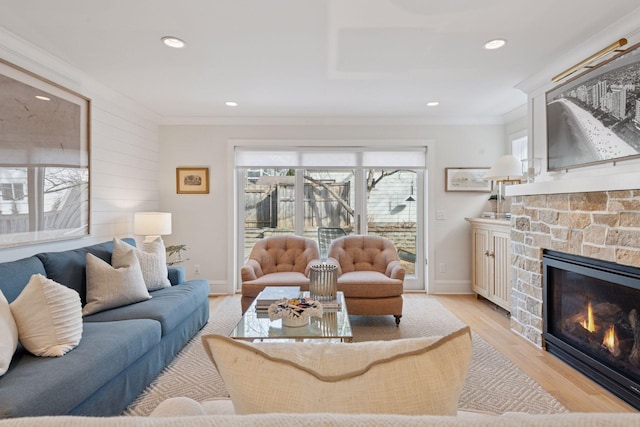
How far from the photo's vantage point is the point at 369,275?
379 centimetres

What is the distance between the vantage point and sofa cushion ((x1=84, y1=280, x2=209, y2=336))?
251cm

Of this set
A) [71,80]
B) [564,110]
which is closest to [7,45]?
[71,80]

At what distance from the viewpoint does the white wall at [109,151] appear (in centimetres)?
277

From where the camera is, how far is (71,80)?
3193 mm

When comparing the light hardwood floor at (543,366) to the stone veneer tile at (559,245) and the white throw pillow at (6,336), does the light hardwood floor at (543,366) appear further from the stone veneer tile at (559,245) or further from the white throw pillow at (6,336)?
the white throw pillow at (6,336)

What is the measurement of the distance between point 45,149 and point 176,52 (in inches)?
50.1

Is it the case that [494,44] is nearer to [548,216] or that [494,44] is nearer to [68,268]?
[548,216]

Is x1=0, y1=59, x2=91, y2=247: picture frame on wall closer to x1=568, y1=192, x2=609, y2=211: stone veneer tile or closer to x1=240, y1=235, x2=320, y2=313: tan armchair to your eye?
x1=240, y1=235, x2=320, y2=313: tan armchair

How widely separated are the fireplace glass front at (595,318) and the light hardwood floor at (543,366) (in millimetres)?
76

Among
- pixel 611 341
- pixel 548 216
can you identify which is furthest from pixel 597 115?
pixel 611 341

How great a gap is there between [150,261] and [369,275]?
2085mm

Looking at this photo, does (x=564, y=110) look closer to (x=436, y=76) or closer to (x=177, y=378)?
(x=436, y=76)

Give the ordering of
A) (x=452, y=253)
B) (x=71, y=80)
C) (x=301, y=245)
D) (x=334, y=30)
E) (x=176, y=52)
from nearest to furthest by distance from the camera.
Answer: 1. (x=334, y=30)
2. (x=176, y=52)
3. (x=71, y=80)
4. (x=301, y=245)
5. (x=452, y=253)

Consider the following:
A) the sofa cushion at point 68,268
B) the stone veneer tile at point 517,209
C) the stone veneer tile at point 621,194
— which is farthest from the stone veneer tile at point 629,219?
the sofa cushion at point 68,268
